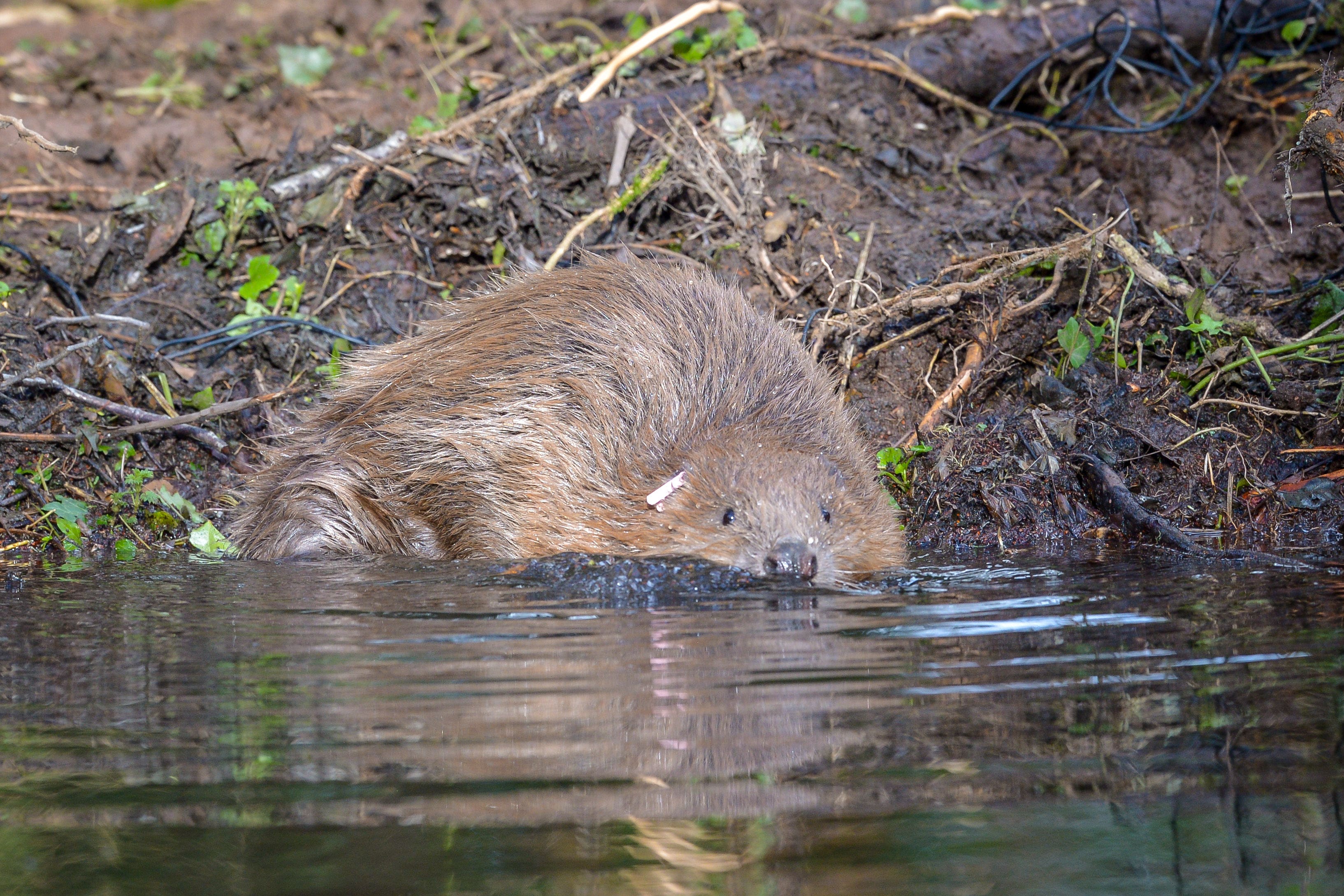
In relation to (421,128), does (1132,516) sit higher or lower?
lower

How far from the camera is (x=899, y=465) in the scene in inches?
205

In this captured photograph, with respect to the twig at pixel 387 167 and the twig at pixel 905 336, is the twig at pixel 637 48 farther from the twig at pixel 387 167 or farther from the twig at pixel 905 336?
the twig at pixel 905 336

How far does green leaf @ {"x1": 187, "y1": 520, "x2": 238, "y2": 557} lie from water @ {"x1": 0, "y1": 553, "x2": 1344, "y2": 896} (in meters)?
1.19

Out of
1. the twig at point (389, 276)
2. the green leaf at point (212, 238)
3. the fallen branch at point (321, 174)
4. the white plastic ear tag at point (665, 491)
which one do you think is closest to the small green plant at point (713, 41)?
the fallen branch at point (321, 174)

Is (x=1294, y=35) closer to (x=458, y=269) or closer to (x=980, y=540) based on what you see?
(x=980, y=540)

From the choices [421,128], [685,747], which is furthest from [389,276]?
[685,747]

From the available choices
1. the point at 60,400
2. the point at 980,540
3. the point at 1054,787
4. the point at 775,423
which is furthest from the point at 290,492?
the point at 1054,787

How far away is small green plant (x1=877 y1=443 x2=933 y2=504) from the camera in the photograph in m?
5.18

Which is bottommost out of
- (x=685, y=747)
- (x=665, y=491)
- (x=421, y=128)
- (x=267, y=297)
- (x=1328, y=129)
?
(x=685, y=747)

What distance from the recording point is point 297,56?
8555 mm

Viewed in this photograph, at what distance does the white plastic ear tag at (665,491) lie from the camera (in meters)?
4.17

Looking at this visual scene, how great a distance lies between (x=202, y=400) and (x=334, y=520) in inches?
51.1

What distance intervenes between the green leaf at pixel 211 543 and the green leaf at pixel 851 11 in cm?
516

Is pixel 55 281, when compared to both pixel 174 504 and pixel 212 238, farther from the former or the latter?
pixel 174 504
